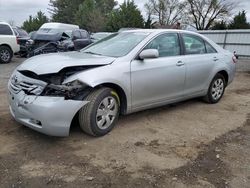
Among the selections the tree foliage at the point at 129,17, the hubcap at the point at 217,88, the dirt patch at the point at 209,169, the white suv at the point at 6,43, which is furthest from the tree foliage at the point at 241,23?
the dirt patch at the point at 209,169

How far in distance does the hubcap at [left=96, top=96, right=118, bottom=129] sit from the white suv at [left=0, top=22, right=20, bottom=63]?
11.1 meters

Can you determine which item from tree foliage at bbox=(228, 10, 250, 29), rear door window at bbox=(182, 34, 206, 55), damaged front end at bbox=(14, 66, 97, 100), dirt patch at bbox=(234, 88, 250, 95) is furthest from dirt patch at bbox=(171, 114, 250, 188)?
tree foliage at bbox=(228, 10, 250, 29)

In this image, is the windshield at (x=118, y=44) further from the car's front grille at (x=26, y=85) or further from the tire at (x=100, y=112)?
the car's front grille at (x=26, y=85)

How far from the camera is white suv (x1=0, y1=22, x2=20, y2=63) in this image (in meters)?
14.7

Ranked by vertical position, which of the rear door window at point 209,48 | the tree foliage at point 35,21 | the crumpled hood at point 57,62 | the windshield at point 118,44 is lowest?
the tree foliage at point 35,21

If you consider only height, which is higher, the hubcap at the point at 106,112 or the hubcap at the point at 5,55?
the hubcap at the point at 106,112

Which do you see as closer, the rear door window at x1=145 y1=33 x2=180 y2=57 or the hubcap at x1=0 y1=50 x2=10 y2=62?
the rear door window at x1=145 y1=33 x2=180 y2=57

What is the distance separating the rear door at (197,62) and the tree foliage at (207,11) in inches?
1674

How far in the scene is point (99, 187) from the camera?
3.53 meters

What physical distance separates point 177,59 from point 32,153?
3022 mm

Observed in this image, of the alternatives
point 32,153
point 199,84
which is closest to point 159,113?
point 199,84

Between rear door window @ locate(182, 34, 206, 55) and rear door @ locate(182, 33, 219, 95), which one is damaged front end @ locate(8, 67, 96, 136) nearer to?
rear door @ locate(182, 33, 219, 95)

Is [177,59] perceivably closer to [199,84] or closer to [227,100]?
[199,84]

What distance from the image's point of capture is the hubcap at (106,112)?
477cm
